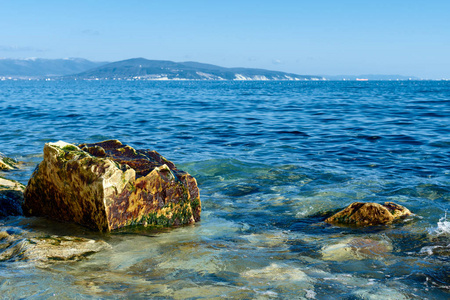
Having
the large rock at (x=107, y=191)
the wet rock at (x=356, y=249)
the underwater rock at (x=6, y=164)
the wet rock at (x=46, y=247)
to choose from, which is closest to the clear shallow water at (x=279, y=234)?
the wet rock at (x=356, y=249)

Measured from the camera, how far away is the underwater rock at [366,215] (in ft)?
22.6

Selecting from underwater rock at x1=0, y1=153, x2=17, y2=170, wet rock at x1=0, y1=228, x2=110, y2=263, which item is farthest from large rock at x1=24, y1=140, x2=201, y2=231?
underwater rock at x1=0, y1=153, x2=17, y2=170

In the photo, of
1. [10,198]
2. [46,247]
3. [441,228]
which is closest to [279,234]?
[441,228]

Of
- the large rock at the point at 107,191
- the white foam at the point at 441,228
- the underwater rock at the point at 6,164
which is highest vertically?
the large rock at the point at 107,191

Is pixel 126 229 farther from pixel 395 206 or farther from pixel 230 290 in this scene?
pixel 395 206

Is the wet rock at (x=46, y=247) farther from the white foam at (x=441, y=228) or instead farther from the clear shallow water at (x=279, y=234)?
the white foam at (x=441, y=228)

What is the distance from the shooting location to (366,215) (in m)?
6.94

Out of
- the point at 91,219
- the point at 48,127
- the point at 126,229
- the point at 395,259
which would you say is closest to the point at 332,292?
the point at 395,259

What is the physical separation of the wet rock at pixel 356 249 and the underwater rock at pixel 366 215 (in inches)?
33.6

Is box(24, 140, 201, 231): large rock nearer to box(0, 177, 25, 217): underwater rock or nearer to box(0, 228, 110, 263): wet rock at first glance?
box(0, 177, 25, 217): underwater rock

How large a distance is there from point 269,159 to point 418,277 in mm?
8211

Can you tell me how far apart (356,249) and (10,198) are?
21.1 ft

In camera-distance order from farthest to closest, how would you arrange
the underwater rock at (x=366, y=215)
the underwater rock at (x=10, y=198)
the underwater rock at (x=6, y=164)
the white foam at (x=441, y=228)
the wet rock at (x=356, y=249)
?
1. the underwater rock at (x=6, y=164)
2. the underwater rock at (x=10, y=198)
3. the underwater rock at (x=366, y=215)
4. the white foam at (x=441, y=228)
5. the wet rock at (x=356, y=249)

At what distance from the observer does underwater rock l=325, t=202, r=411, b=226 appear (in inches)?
271
